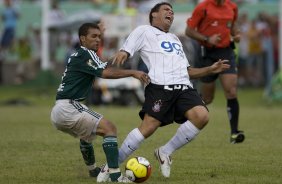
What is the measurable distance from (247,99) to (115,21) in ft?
15.7

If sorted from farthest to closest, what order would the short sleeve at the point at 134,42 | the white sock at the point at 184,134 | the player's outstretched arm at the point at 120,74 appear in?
the short sleeve at the point at 134,42
the white sock at the point at 184,134
the player's outstretched arm at the point at 120,74

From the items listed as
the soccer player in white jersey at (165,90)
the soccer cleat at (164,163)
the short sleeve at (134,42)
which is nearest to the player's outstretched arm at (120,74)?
the soccer player in white jersey at (165,90)

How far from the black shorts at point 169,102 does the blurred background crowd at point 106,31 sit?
1487cm

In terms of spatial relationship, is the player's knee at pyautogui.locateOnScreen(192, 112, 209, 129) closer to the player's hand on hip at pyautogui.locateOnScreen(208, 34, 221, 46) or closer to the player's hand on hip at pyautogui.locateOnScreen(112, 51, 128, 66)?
the player's hand on hip at pyautogui.locateOnScreen(112, 51, 128, 66)

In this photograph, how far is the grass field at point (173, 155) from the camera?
10.6m

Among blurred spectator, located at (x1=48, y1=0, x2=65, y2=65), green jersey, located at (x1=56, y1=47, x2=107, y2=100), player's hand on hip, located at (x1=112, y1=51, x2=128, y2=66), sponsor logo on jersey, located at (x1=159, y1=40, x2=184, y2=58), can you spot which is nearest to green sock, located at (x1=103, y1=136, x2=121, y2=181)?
green jersey, located at (x1=56, y1=47, x2=107, y2=100)

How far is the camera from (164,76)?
10820 mm

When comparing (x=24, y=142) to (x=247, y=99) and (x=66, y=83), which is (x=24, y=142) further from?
(x=247, y=99)

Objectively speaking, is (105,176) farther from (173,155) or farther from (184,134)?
(173,155)

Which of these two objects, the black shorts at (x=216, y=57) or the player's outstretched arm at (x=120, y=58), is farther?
the black shorts at (x=216, y=57)

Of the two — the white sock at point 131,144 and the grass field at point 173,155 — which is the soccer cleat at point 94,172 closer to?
the grass field at point 173,155

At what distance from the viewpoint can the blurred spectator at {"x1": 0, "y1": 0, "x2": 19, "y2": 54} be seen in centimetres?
3175

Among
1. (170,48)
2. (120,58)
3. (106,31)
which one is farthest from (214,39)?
(106,31)

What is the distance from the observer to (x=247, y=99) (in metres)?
26.1
